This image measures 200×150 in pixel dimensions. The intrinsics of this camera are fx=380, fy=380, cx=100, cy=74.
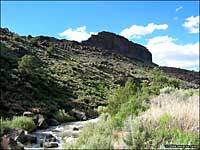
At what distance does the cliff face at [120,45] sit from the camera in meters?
142

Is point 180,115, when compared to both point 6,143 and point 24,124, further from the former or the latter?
point 24,124

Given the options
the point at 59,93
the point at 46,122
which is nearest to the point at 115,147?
the point at 46,122

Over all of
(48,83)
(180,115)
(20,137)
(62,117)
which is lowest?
(20,137)

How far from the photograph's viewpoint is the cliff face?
465ft

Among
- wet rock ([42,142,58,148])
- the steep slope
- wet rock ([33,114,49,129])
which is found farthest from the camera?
the steep slope

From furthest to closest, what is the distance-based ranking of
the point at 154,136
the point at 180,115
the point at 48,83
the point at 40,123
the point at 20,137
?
the point at 48,83, the point at 40,123, the point at 20,137, the point at 180,115, the point at 154,136

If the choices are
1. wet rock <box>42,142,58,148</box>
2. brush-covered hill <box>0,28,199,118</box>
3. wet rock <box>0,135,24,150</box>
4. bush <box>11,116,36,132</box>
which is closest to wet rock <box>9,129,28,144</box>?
wet rock <box>42,142,58,148</box>

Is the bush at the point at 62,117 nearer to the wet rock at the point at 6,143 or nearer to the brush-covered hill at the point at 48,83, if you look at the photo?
the brush-covered hill at the point at 48,83

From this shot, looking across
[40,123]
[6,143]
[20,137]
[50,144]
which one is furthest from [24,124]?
[6,143]

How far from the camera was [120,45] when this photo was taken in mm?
147125

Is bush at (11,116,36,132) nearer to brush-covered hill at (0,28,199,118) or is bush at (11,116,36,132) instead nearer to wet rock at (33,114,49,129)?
wet rock at (33,114,49,129)

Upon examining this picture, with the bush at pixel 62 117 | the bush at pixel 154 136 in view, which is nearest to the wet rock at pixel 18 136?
the bush at pixel 154 136

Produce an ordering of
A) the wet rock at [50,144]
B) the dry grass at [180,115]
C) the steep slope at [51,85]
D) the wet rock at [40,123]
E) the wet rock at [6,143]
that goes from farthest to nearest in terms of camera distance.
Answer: the steep slope at [51,85] → the wet rock at [40,123] → the wet rock at [50,144] → the dry grass at [180,115] → the wet rock at [6,143]

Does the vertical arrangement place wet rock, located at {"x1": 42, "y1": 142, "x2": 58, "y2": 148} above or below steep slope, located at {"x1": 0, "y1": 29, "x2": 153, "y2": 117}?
below
